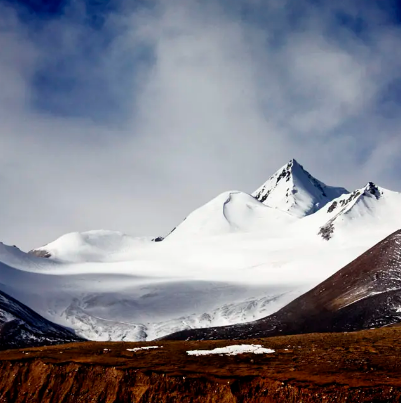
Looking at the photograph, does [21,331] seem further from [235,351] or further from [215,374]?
[215,374]

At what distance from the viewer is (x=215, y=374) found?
1916cm

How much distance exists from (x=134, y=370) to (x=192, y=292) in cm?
15518

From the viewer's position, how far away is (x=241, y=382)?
18.2 m

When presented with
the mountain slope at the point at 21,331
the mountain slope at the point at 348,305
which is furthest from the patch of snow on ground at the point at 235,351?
the mountain slope at the point at 21,331

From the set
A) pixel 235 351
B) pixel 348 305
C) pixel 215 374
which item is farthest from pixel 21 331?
pixel 215 374

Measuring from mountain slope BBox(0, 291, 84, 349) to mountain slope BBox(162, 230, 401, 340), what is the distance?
2885cm

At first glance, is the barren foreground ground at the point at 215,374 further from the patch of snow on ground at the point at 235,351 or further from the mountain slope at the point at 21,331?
the mountain slope at the point at 21,331

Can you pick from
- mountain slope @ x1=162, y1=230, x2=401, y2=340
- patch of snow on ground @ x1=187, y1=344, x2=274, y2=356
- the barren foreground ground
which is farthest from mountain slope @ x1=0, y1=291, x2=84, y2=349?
patch of snow on ground @ x1=187, y1=344, x2=274, y2=356

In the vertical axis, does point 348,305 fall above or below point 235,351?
above

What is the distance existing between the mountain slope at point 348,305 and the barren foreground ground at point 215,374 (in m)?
63.8

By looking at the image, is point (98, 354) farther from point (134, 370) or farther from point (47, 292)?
point (47, 292)

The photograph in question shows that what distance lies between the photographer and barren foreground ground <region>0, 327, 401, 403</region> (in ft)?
54.1

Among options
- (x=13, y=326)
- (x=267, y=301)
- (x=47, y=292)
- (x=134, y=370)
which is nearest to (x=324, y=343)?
(x=134, y=370)

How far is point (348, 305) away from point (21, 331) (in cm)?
7407
